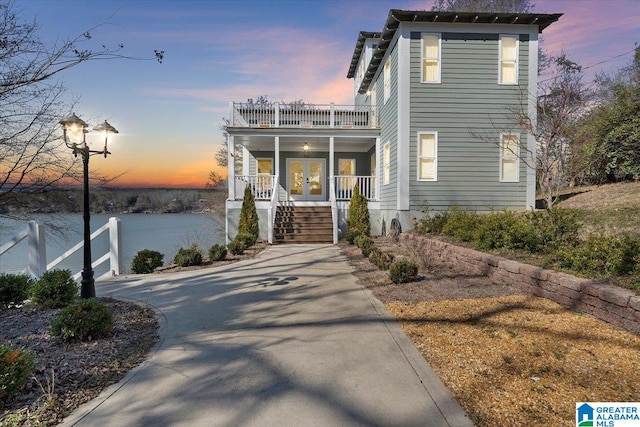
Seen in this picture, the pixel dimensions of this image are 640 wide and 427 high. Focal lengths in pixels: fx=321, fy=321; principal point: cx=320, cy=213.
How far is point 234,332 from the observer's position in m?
3.69

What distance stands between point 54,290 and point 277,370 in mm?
3842

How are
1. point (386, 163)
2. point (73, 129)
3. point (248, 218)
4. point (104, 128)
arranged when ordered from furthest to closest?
1. point (386, 163)
2. point (248, 218)
3. point (104, 128)
4. point (73, 129)

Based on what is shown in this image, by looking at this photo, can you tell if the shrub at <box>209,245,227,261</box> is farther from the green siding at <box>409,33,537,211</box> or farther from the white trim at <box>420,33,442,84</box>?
the white trim at <box>420,33,442,84</box>

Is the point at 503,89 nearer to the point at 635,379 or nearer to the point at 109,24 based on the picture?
the point at 635,379

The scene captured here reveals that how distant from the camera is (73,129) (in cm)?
486

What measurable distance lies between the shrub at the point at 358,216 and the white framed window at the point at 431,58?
4.38 meters

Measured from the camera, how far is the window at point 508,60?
33.7 feet

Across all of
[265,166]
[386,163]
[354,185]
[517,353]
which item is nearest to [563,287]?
[517,353]

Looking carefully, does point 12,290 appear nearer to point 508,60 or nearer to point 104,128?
point 104,128

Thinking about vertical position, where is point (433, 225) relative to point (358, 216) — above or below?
below

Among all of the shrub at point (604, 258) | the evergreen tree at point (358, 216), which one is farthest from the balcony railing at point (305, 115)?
the shrub at point (604, 258)

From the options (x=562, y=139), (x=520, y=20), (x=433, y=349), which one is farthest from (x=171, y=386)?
(x=520, y=20)

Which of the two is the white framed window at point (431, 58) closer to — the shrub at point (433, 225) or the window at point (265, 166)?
the shrub at point (433, 225)

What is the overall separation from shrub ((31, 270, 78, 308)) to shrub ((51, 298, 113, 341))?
1.55 metres
